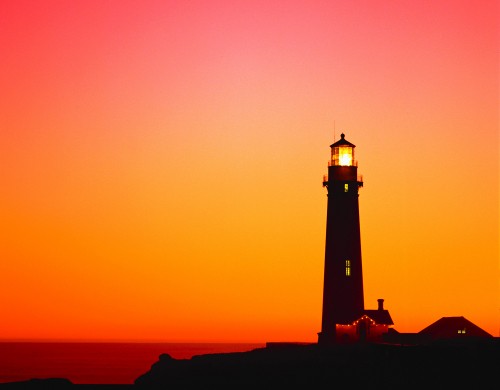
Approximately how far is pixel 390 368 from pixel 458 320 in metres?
26.6

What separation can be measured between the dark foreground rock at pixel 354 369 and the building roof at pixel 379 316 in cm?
1021

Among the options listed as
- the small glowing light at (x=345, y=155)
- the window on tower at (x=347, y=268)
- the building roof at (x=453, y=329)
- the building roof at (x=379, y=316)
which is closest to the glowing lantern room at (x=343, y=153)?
the small glowing light at (x=345, y=155)

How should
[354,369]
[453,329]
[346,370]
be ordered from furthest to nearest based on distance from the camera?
1. [453,329]
2. [354,369]
3. [346,370]

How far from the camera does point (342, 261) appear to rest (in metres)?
64.5

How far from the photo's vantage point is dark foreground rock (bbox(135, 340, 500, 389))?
4522cm

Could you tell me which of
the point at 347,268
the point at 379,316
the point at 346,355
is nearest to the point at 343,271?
the point at 347,268

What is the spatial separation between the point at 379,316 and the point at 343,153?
467 inches

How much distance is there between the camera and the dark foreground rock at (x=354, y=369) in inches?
1780

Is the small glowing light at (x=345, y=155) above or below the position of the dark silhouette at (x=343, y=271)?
above

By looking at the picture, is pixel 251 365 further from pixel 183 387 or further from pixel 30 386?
pixel 30 386

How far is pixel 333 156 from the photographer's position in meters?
67.9

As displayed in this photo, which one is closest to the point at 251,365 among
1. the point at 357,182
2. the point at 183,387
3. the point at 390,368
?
the point at 183,387

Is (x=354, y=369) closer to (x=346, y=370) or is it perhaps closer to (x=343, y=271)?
(x=346, y=370)

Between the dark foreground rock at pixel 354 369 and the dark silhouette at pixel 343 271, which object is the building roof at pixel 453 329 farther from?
the dark foreground rock at pixel 354 369
